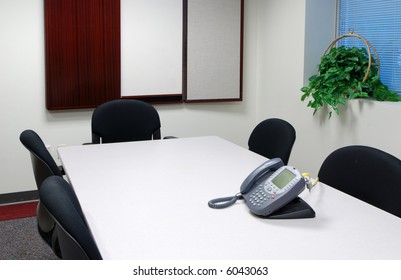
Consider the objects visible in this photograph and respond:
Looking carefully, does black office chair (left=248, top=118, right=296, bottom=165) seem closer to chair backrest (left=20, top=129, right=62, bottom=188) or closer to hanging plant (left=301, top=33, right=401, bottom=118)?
hanging plant (left=301, top=33, right=401, bottom=118)

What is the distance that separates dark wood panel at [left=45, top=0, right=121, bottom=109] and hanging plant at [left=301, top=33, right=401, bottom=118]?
5.80 feet

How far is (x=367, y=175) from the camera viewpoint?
79.9 inches

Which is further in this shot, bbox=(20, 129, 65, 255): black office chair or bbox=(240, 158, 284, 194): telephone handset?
bbox=(20, 129, 65, 255): black office chair

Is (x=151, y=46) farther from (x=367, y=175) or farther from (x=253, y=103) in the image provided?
(x=367, y=175)

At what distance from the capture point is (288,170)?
1772mm

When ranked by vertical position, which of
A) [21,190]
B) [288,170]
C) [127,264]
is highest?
[288,170]

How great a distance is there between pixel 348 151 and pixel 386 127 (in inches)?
56.2

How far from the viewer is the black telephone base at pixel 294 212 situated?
1710mm

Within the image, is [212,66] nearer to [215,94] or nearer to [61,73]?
[215,94]

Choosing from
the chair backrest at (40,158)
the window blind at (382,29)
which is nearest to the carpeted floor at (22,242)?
the chair backrest at (40,158)

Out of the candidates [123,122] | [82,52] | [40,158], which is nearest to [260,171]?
[40,158]

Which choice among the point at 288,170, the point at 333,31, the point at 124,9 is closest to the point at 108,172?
the point at 288,170

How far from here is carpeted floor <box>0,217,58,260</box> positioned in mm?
3051

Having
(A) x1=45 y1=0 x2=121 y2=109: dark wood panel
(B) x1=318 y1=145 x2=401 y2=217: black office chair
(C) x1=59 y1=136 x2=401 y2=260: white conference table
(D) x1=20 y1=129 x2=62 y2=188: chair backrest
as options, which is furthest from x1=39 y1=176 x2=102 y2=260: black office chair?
(A) x1=45 y1=0 x2=121 y2=109: dark wood panel
